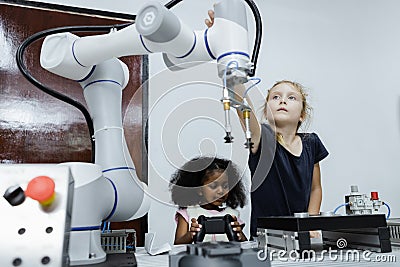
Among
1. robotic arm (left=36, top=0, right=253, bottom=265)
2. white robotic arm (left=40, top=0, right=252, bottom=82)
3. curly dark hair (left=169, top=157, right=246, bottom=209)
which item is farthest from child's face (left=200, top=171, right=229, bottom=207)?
white robotic arm (left=40, top=0, right=252, bottom=82)

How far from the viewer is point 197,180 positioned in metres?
0.89

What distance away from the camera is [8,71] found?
124 cm

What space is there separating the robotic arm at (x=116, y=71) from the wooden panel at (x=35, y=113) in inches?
24.2

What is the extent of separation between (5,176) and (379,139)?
157 cm

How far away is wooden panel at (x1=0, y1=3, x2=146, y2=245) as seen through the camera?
1.21 metres

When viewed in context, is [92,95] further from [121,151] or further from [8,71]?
[8,71]

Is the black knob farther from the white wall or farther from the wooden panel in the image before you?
the white wall

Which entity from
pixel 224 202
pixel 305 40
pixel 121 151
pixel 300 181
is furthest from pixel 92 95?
pixel 305 40

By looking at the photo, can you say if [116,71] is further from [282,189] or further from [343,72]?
[343,72]

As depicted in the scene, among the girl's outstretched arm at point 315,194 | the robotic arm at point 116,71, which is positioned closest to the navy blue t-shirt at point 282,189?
the girl's outstretched arm at point 315,194

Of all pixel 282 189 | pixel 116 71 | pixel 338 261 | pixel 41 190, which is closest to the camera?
pixel 41 190

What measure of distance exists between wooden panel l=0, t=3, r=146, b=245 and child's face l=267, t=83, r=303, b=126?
43 cm

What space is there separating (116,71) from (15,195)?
363mm

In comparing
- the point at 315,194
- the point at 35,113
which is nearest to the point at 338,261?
the point at 315,194
